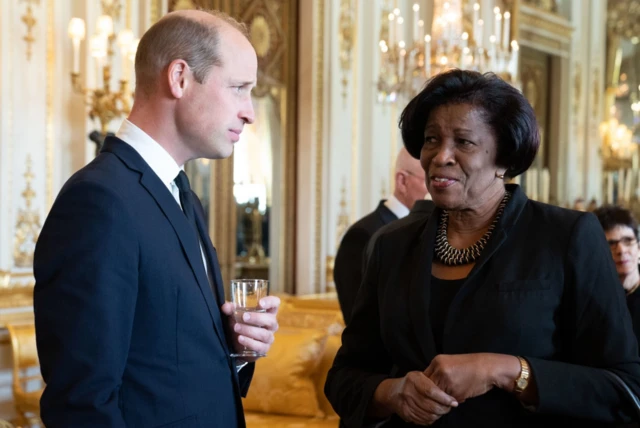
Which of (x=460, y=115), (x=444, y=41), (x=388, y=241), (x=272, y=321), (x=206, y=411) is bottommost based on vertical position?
(x=206, y=411)

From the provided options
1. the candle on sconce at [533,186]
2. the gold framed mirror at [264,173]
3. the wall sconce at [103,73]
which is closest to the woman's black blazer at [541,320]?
the wall sconce at [103,73]

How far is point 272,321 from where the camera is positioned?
5.77 ft

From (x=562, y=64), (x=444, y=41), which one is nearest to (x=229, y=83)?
(x=444, y=41)

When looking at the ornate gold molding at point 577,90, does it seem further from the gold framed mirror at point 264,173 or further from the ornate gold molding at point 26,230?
the ornate gold molding at point 26,230

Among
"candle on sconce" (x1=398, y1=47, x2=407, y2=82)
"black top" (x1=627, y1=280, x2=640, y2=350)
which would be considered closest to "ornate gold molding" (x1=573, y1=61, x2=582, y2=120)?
"candle on sconce" (x1=398, y1=47, x2=407, y2=82)

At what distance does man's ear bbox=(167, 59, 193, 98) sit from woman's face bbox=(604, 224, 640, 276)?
93.3 inches

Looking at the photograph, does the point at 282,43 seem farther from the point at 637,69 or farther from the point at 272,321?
the point at 637,69

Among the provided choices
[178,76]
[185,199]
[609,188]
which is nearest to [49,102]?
[185,199]

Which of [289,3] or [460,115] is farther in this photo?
[289,3]

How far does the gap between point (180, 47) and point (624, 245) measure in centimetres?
248

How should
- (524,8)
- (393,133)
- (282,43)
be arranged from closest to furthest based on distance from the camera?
(282,43) → (393,133) → (524,8)

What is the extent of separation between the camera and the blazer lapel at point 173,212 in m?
1.64

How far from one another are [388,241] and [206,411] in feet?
2.22

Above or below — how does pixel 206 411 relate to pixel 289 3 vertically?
below
